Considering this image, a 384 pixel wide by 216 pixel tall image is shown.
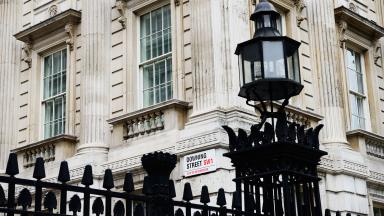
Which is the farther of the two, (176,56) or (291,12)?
(291,12)

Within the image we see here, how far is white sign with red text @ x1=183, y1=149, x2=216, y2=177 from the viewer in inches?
509

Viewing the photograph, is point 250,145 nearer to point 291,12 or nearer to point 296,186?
point 296,186

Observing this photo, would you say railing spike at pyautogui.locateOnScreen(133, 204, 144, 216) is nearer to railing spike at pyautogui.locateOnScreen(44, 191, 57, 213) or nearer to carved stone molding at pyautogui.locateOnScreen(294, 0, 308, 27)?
railing spike at pyautogui.locateOnScreen(44, 191, 57, 213)

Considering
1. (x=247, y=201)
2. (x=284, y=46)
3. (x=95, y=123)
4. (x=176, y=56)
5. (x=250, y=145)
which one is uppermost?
(x=176, y=56)

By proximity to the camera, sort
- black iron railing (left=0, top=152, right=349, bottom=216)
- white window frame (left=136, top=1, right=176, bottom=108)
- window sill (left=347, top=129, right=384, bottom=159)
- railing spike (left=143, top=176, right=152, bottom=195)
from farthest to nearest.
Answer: window sill (left=347, top=129, right=384, bottom=159) < white window frame (left=136, top=1, right=176, bottom=108) < railing spike (left=143, top=176, right=152, bottom=195) < black iron railing (left=0, top=152, right=349, bottom=216)

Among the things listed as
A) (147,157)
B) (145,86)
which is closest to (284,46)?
(147,157)

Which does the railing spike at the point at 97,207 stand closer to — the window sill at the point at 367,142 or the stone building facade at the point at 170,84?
the stone building facade at the point at 170,84

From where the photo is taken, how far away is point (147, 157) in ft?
17.4

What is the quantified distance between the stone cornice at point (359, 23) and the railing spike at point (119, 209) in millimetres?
13549

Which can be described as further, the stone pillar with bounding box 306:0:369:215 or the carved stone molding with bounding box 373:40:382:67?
the carved stone molding with bounding box 373:40:382:67

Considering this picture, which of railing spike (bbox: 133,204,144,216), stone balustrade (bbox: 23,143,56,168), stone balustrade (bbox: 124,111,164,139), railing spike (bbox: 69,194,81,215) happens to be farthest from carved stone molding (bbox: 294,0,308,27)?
railing spike (bbox: 69,194,81,215)

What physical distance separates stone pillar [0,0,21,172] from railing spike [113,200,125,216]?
13.6m

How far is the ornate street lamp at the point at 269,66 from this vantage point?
6.69 metres

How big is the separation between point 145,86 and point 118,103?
750 millimetres
